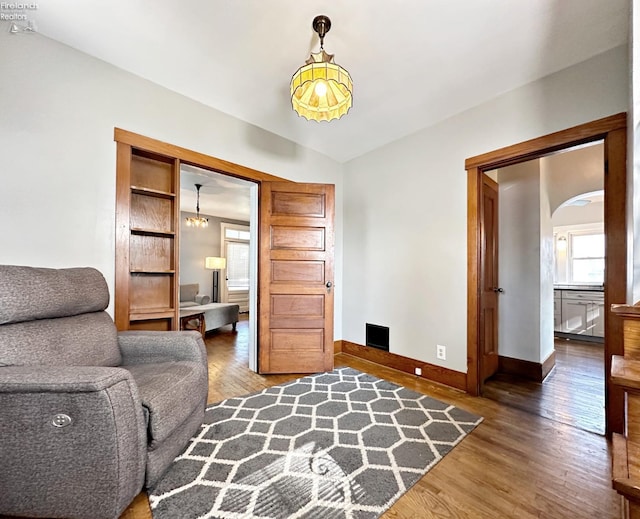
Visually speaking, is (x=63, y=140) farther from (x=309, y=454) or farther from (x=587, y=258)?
(x=587, y=258)

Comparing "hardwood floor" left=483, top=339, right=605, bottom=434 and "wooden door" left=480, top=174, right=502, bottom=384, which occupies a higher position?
"wooden door" left=480, top=174, right=502, bottom=384

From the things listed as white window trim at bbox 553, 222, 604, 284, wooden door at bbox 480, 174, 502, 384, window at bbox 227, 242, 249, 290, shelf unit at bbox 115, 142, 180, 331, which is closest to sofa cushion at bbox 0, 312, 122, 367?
shelf unit at bbox 115, 142, 180, 331

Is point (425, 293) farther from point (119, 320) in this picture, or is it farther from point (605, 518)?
point (119, 320)

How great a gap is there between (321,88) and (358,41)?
48 centimetres

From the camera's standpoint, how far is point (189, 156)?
2432mm

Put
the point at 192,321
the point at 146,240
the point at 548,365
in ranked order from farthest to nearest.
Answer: the point at 192,321, the point at 548,365, the point at 146,240

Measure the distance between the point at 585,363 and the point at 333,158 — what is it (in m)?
3.93

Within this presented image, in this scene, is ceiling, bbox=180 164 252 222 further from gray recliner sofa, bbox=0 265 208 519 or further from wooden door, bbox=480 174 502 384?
wooden door, bbox=480 174 502 384

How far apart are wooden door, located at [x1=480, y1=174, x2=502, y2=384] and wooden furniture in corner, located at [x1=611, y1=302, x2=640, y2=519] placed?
6.93 ft

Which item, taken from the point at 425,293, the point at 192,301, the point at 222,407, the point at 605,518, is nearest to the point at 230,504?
the point at 222,407

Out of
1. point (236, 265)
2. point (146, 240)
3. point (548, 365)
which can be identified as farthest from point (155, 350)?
point (236, 265)

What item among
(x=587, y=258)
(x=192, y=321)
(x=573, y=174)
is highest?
(x=573, y=174)

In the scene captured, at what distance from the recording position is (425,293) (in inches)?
110

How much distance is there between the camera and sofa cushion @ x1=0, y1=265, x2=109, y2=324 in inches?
52.4
